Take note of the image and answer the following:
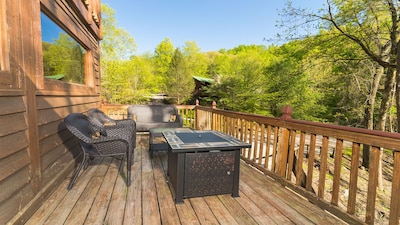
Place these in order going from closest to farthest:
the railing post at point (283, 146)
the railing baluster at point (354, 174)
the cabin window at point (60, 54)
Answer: the railing baluster at point (354, 174) → the cabin window at point (60, 54) → the railing post at point (283, 146)

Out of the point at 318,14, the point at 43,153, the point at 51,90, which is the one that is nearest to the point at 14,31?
the point at 51,90

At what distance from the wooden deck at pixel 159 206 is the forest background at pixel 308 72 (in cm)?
496

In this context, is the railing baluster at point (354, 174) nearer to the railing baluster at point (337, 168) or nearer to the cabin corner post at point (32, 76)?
the railing baluster at point (337, 168)

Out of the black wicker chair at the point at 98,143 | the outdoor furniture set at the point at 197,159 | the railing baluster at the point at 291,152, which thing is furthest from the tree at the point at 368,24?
the black wicker chair at the point at 98,143

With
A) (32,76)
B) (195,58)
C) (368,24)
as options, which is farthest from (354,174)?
(195,58)

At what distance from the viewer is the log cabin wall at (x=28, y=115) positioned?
1530mm

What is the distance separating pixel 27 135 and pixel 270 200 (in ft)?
7.97

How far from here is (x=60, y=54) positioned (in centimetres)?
299

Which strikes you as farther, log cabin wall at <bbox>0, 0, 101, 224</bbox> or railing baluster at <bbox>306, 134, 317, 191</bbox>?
railing baluster at <bbox>306, 134, 317, 191</bbox>

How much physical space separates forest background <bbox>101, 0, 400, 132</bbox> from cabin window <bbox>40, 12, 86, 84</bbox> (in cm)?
704

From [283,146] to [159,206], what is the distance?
1683 millimetres

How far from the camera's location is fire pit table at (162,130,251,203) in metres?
2.04

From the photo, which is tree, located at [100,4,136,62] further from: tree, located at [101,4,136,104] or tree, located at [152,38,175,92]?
tree, located at [152,38,175,92]

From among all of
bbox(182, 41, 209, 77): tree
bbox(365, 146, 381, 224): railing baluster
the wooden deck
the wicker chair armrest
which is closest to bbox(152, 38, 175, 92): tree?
bbox(182, 41, 209, 77): tree
